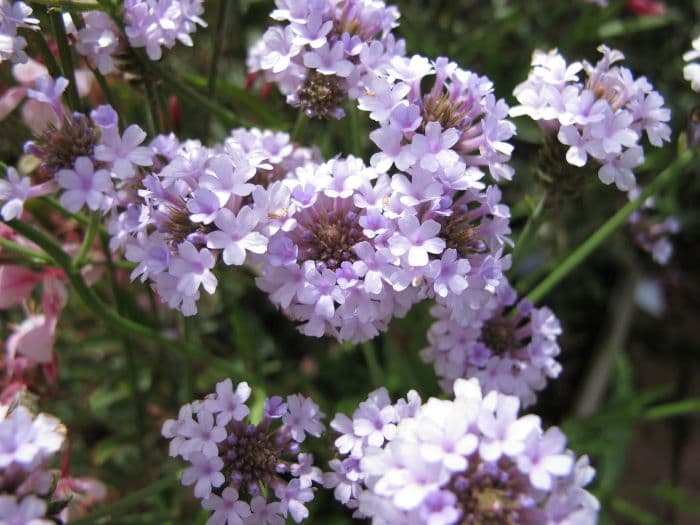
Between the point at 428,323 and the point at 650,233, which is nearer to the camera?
the point at 428,323

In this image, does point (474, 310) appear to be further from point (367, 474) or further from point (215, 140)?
point (215, 140)

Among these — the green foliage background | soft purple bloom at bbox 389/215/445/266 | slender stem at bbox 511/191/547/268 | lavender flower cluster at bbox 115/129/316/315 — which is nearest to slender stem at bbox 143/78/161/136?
the green foliage background

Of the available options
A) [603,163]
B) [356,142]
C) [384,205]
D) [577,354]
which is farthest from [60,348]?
[577,354]

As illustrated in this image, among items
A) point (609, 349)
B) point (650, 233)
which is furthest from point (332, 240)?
point (609, 349)

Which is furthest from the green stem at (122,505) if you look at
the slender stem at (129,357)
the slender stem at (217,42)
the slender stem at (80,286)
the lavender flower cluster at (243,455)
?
the slender stem at (217,42)

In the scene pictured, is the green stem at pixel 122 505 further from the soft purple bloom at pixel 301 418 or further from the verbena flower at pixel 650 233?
the verbena flower at pixel 650 233

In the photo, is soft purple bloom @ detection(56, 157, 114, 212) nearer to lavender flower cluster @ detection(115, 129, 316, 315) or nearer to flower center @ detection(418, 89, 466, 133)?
lavender flower cluster @ detection(115, 129, 316, 315)

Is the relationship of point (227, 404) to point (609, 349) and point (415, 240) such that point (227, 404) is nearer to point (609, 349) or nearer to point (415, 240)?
point (415, 240)
